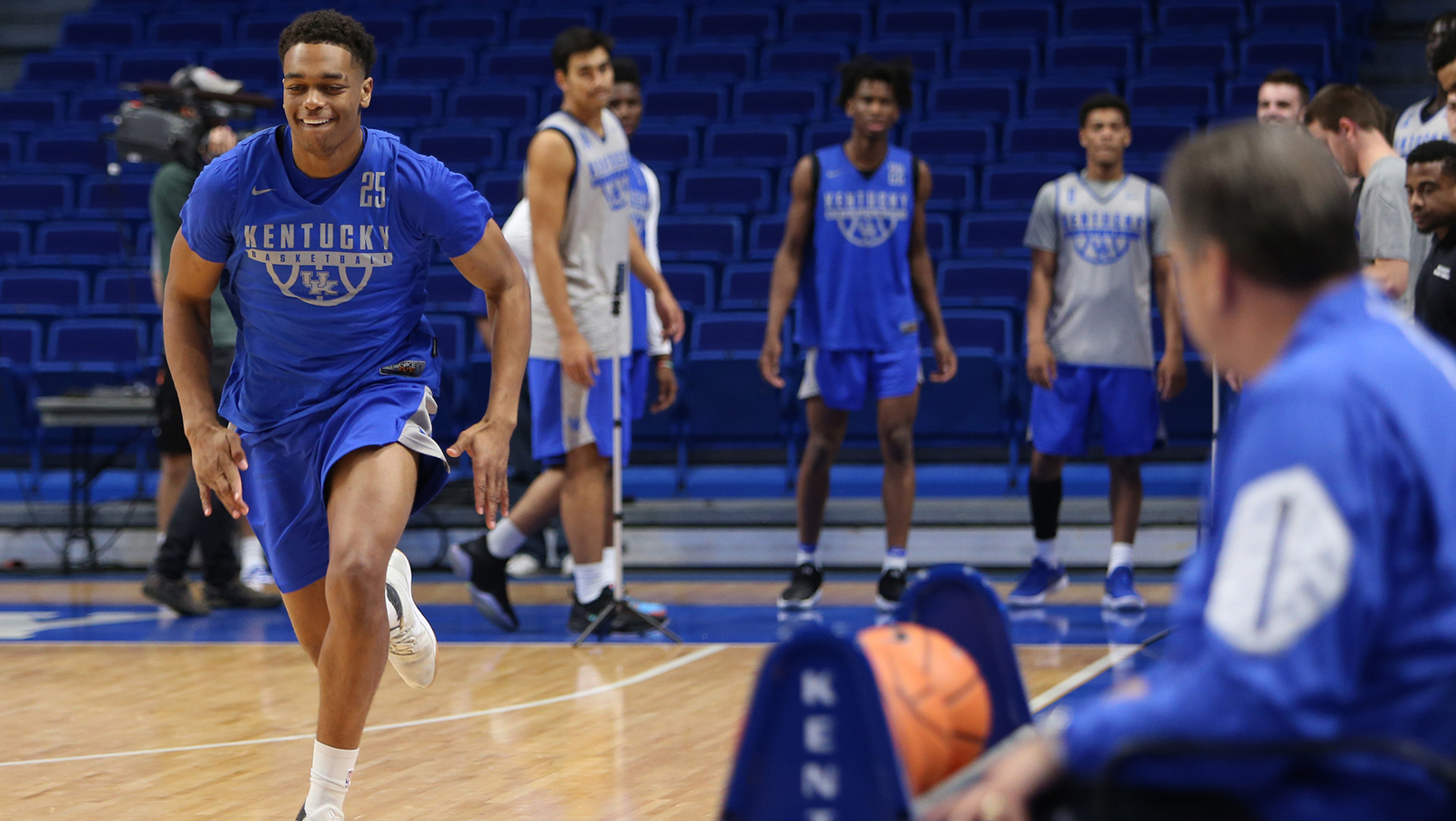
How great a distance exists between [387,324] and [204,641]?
9.78 ft

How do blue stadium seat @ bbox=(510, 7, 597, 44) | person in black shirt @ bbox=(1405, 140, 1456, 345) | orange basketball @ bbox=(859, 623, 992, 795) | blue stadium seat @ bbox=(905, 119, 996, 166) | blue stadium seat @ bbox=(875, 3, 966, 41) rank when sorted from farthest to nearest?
1. blue stadium seat @ bbox=(510, 7, 597, 44)
2. blue stadium seat @ bbox=(875, 3, 966, 41)
3. blue stadium seat @ bbox=(905, 119, 996, 166)
4. person in black shirt @ bbox=(1405, 140, 1456, 345)
5. orange basketball @ bbox=(859, 623, 992, 795)

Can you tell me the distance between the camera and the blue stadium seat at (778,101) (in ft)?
33.8

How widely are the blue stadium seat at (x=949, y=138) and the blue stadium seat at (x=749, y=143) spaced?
77 cm

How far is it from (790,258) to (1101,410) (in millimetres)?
1409

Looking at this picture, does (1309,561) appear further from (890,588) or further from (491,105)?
(491,105)

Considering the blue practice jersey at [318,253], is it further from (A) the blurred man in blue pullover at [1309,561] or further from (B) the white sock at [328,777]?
(A) the blurred man in blue pullover at [1309,561]

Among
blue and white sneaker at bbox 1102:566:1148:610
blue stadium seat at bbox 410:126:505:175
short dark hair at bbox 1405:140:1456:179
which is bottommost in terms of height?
blue and white sneaker at bbox 1102:566:1148:610

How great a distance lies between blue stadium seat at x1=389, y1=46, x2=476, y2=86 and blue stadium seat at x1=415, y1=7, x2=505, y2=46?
0.40 m

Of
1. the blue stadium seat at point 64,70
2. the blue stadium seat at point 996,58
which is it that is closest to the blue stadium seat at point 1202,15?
the blue stadium seat at point 996,58

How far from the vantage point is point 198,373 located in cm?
321

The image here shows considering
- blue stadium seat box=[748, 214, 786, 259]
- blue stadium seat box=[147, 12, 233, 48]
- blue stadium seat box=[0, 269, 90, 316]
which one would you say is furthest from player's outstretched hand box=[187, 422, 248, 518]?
blue stadium seat box=[147, 12, 233, 48]

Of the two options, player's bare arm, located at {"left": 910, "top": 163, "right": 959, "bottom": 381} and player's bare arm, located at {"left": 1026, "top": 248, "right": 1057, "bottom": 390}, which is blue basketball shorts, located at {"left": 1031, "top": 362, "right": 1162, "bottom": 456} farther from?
player's bare arm, located at {"left": 910, "top": 163, "right": 959, "bottom": 381}

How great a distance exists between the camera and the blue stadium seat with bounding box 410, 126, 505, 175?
1005cm

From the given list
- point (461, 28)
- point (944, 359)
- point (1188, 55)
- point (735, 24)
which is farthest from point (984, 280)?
point (461, 28)
